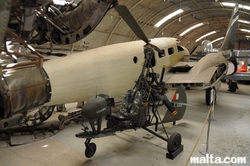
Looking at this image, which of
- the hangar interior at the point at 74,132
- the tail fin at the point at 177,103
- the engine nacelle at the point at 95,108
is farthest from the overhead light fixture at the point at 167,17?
the engine nacelle at the point at 95,108

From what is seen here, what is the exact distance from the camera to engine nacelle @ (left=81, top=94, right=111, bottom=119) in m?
3.73

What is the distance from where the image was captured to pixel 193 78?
7.76 meters

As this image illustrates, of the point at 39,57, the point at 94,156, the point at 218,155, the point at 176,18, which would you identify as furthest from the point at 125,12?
the point at 176,18

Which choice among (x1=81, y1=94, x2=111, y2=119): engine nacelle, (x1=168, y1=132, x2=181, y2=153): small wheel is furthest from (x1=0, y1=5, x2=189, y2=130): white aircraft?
(x1=168, y1=132, x2=181, y2=153): small wheel

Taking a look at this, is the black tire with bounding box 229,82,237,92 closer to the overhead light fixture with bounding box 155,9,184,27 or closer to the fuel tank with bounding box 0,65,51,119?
the overhead light fixture with bounding box 155,9,184,27

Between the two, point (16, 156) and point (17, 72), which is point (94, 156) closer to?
point (16, 156)

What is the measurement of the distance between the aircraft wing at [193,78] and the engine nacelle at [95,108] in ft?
14.9

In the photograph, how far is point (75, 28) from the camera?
6.93 meters

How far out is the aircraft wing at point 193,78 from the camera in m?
7.41

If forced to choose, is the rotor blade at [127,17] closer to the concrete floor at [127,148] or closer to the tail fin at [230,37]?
the concrete floor at [127,148]

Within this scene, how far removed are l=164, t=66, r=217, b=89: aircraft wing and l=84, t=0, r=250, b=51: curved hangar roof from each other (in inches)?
271

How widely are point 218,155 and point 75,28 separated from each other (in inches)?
221

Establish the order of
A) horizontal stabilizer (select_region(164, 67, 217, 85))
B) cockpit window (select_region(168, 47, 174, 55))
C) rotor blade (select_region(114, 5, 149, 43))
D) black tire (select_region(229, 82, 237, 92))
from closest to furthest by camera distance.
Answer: rotor blade (select_region(114, 5, 149, 43)) < horizontal stabilizer (select_region(164, 67, 217, 85)) < cockpit window (select_region(168, 47, 174, 55)) < black tire (select_region(229, 82, 237, 92))

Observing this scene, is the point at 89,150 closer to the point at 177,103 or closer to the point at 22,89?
the point at 22,89
